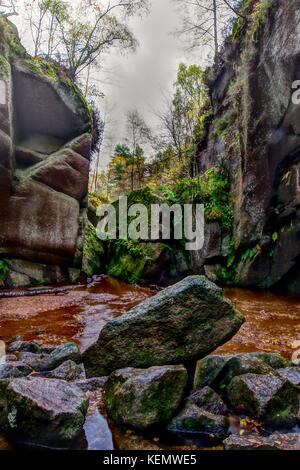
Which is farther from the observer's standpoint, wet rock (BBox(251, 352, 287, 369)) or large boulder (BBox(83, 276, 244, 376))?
wet rock (BBox(251, 352, 287, 369))

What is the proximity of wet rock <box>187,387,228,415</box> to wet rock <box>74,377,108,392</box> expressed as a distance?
3.35 ft

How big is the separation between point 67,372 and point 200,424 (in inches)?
67.6

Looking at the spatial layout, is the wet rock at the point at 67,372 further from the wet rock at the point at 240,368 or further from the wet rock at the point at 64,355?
the wet rock at the point at 240,368

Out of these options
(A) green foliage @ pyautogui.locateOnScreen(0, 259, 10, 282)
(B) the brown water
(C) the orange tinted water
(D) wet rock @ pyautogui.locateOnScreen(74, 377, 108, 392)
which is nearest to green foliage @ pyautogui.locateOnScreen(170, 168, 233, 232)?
(B) the brown water

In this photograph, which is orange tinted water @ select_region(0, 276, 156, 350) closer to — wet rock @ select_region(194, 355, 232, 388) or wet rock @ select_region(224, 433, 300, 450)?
wet rock @ select_region(194, 355, 232, 388)

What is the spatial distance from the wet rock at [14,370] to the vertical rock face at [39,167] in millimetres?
7951

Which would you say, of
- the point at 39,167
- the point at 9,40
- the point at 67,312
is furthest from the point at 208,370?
the point at 9,40

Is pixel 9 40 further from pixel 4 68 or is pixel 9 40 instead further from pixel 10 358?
pixel 10 358

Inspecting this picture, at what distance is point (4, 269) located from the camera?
11.3 metres

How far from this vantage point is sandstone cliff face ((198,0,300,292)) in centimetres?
977

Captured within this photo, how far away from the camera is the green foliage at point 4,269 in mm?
11164

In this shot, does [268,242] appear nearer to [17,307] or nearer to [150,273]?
[150,273]
